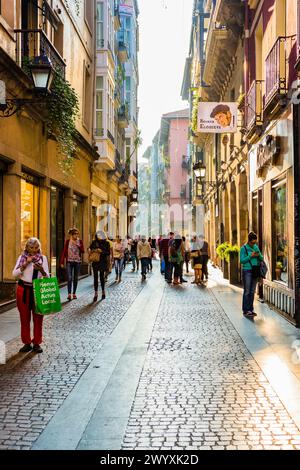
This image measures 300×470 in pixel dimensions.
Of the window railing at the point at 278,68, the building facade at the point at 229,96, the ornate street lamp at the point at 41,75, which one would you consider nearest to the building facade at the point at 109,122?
the building facade at the point at 229,96

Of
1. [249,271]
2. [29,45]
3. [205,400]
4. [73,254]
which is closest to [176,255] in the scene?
[73,254]

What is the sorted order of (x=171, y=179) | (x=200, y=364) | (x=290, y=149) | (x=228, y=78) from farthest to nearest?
(x=171, y=179)
(x=228, y=78)
(x=290, y=149)
(x=200, y=364)

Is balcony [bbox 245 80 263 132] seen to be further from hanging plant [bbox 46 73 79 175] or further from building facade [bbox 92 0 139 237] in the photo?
building facade [bbox 92 0 139 237]

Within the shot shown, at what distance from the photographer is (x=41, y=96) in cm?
1098

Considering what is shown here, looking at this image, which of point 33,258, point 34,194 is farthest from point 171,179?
point 33,258

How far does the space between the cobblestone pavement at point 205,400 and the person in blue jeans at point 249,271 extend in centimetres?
221

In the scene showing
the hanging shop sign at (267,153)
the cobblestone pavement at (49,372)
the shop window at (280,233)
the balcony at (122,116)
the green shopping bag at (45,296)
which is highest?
the balcony at (122,116)

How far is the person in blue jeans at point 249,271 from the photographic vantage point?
11562 millimetres

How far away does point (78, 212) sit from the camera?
2233cm

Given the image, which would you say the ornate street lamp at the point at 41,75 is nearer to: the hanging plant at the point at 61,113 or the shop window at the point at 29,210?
the hanging plant at the point at 61,113

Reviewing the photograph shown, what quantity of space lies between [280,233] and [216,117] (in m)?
4.92
